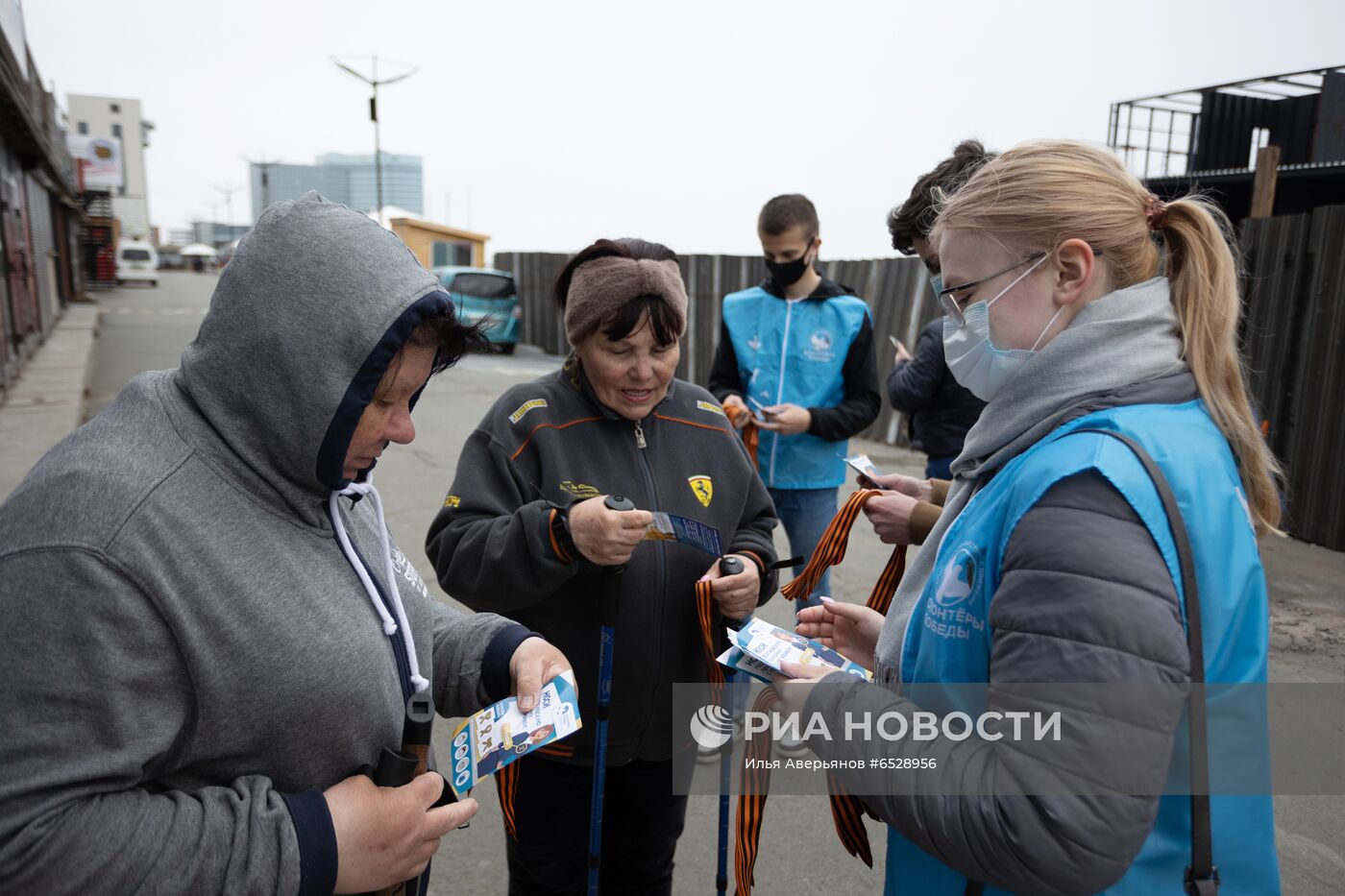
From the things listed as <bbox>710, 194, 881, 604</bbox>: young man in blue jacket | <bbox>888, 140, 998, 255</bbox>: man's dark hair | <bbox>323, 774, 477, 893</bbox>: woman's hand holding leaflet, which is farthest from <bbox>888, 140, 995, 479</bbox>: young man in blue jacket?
<bbox>323, 774, 477, 893</bbox>: woman's hand holding leaflet

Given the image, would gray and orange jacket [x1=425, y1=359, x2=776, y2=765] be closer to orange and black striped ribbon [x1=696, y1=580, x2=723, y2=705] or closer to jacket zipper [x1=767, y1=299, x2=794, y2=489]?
orange and black striped ribbon [x1=696, y1=580, x2=723, y2=705]

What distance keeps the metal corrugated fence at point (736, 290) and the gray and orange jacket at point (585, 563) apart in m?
3.09

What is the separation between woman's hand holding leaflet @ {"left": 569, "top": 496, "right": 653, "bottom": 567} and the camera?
2068 mm

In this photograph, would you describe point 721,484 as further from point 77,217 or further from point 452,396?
point 77,217

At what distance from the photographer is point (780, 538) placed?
7.21 metres

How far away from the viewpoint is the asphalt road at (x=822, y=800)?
Answer: 310 cm

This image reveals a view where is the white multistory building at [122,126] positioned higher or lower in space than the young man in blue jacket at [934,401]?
higher

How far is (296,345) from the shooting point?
50.7 inches

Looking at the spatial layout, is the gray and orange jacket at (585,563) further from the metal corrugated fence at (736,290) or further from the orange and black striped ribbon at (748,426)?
the metal corrugated fence at (736,290)

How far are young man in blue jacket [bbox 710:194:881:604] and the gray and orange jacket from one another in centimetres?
169

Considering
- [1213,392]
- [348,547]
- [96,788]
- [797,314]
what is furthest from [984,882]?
[797,314]

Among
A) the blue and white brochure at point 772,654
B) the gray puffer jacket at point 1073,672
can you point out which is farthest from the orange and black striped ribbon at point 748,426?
the gray puffer jacket at point 1073,672

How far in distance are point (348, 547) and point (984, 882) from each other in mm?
1162

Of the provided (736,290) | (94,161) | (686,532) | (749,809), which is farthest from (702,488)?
(94,161)
